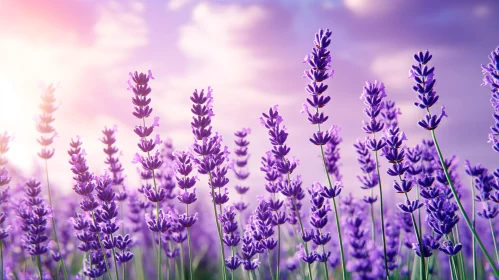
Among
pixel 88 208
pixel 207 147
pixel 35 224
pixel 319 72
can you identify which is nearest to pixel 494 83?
pixel 319 72

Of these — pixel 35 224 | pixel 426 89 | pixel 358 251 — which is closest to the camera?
pixel 426 89

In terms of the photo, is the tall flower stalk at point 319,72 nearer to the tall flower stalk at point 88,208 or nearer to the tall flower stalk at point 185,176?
the tall flower stalk at point 185,176

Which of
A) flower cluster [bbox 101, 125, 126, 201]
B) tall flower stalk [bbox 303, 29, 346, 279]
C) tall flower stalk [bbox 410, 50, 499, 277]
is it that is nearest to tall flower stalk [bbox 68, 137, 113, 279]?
flower cluster [bbox 101, 125, 126, 201]

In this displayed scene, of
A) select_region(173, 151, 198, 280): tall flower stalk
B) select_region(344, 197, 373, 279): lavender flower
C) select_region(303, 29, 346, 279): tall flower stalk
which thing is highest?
select_region(303, 29, 346, 279): tall flower stalk

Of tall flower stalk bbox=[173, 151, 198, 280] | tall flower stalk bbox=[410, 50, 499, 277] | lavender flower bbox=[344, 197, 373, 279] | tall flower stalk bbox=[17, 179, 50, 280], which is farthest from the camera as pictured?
tall flower stalk bbox=[17, 179, 50, 280]

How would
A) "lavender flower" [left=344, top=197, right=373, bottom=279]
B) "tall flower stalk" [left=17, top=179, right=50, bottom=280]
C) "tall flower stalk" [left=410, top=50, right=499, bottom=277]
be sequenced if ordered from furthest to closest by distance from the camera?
"tall flower stalk" [left=17, top=179, right=50, bottom=280]
"lavender flower" [left=344, top=197, right=373, bottom=279]
"tall flower stalk" [left=410, top=50, right=499, bottom=277]

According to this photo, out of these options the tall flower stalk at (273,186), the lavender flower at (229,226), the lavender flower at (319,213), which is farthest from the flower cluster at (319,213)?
the lavender flower at (229,226)

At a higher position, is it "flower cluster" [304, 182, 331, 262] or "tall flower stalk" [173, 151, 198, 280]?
"tall flower stalk" [173, 151, 198, 280]

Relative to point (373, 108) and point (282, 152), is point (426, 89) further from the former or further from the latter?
point (282, 152)

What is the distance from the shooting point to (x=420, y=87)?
129 inches

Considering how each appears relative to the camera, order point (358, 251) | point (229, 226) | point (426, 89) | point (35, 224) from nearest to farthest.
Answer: point (426, 89) → point (229, 226) → point (358, 251) → point (35, 224)

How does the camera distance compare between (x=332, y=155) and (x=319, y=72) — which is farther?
(x=332, y=155)

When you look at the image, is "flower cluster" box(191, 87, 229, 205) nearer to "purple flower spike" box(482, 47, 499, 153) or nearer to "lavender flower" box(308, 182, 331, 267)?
"lavender flower" box(308, 182, 331, 267)

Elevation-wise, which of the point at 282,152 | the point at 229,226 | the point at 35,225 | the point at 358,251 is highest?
the point at 282,152
